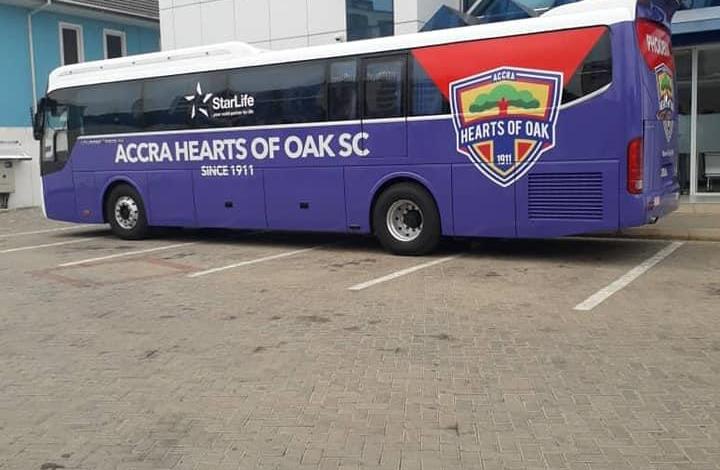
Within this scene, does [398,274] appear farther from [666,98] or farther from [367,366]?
[666,98]

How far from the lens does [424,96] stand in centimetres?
1050

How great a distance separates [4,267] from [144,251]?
224cm

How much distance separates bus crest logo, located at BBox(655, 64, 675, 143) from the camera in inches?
388

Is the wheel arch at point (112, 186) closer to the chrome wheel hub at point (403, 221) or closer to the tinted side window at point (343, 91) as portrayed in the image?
the tinted side window at point (343, 91)

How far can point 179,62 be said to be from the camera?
12.9 m

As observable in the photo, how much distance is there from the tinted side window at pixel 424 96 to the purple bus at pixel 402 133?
0.02 metres

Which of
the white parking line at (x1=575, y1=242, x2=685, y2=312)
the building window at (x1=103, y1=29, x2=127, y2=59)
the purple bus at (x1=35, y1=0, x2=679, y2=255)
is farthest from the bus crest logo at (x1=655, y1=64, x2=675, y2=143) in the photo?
the building window at (x1=103, y1=29, x2=127, y2=59)

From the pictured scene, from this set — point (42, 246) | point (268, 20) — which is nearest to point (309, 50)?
point (42, 246)

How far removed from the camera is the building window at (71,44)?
87.2 ft

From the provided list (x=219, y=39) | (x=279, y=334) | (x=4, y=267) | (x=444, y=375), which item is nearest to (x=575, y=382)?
(x=444, y=375)

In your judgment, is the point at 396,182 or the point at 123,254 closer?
the point at 396,182

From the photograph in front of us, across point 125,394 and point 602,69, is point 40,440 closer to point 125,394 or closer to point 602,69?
point 125,394

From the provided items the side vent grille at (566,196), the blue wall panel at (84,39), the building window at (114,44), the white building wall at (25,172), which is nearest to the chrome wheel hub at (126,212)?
the side vent grille at (566,196)

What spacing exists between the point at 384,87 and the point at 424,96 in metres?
0.65
